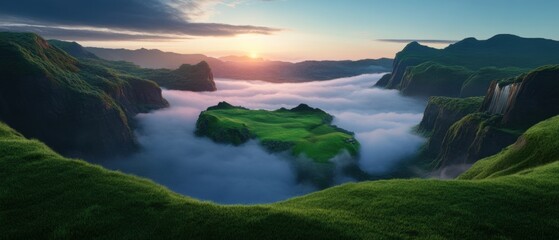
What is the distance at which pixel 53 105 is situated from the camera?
12750cm

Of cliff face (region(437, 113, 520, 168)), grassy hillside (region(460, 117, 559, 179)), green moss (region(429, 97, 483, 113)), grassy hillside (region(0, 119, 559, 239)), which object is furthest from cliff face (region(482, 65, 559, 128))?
grassy hillside (region(0, 119, 559, 239))

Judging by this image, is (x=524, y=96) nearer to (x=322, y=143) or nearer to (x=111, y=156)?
(x=322, y=143)

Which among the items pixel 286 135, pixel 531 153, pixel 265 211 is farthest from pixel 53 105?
pixel 531 153

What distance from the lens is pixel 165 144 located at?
7190 inches

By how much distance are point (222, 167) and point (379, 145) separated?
Result: 74398 mm

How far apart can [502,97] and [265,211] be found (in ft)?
362

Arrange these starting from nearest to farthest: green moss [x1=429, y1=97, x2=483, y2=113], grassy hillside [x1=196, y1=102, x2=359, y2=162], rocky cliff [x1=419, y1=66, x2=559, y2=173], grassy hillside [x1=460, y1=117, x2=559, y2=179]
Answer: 1. grassy hillside [x1=460, y1=117, x2=559, y2=179]
2. rocky cliff [x1=419, y1=66, x2=559, y2=173]
3. grassy hillside [x1=196, y1=102, x2=359, y2=162]
4. green moss [x1=429, y1=97, x2=483, y2=113]

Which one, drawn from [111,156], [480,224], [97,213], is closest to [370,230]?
[480,224]

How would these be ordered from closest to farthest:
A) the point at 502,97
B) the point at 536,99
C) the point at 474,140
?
1. the point at 536,99
2. the point at 474,140
3. the point at 502,97

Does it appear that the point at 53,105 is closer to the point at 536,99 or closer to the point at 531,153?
the point at 531,153

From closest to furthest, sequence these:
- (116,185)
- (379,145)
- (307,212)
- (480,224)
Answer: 1. (480,224)
2. (307,212)
3. (116,185)
4. (379,145)

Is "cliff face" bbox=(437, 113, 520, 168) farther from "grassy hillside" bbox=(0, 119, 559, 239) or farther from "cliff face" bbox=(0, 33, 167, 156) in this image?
"cliff face" bbox=(0, 33, 167, 156)

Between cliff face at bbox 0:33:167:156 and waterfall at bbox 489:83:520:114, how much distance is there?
427ft

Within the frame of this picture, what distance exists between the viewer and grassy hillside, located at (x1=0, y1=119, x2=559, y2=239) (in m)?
23.4
